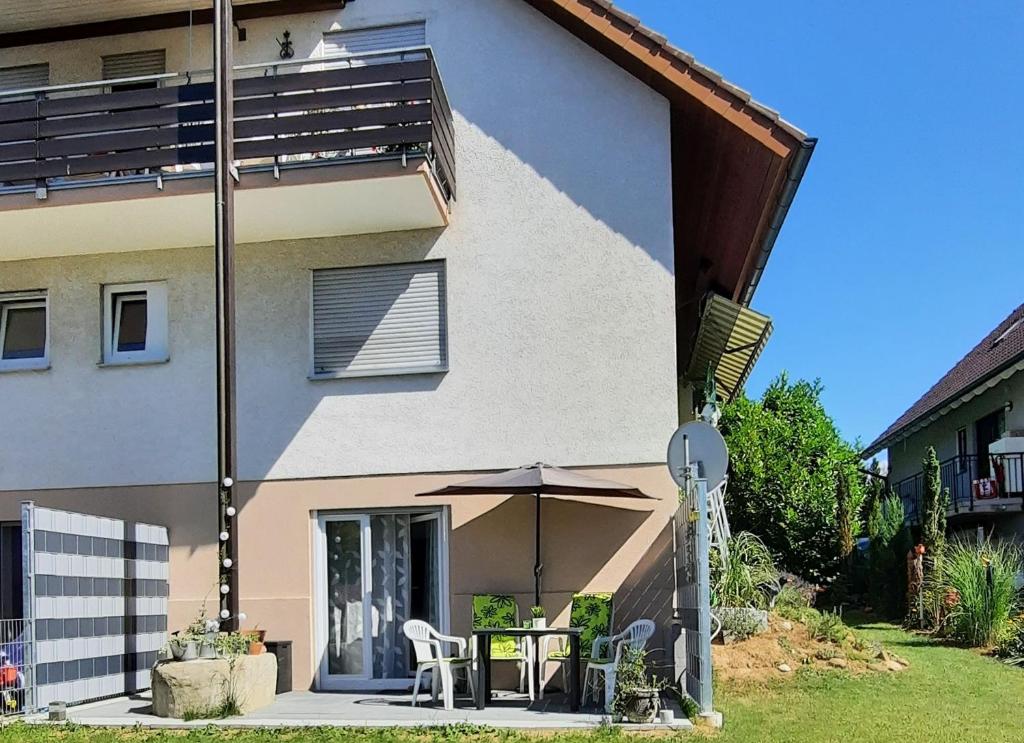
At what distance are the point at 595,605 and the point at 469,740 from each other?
3253mm

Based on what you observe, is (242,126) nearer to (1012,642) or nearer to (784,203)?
(784,203)

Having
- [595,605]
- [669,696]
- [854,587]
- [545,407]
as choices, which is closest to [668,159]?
[545,407]

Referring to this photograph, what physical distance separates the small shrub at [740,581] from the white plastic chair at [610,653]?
5.61ft

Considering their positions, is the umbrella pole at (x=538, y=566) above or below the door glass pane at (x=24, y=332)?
below

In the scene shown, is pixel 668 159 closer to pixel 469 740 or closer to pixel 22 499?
pixel 469 740

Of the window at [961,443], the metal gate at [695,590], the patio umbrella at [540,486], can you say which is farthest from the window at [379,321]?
the window at [961,443]

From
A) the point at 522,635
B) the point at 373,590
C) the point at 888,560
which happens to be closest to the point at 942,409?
the point at 888,560

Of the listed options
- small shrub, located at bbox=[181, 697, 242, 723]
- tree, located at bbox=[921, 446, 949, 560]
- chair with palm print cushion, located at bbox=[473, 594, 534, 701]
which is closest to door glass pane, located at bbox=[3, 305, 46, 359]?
small shrub, located at bbox=[181, 697, 242, 723]

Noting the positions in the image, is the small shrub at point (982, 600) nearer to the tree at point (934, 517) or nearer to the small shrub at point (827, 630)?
the tree at point (934, 517)

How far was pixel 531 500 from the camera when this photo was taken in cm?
1329

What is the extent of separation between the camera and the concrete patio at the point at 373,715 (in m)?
10.3

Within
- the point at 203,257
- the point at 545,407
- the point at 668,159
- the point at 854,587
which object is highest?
the point at 668,159

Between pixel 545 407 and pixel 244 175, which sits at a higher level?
pixel 244 175

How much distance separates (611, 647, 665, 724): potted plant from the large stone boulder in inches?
144
